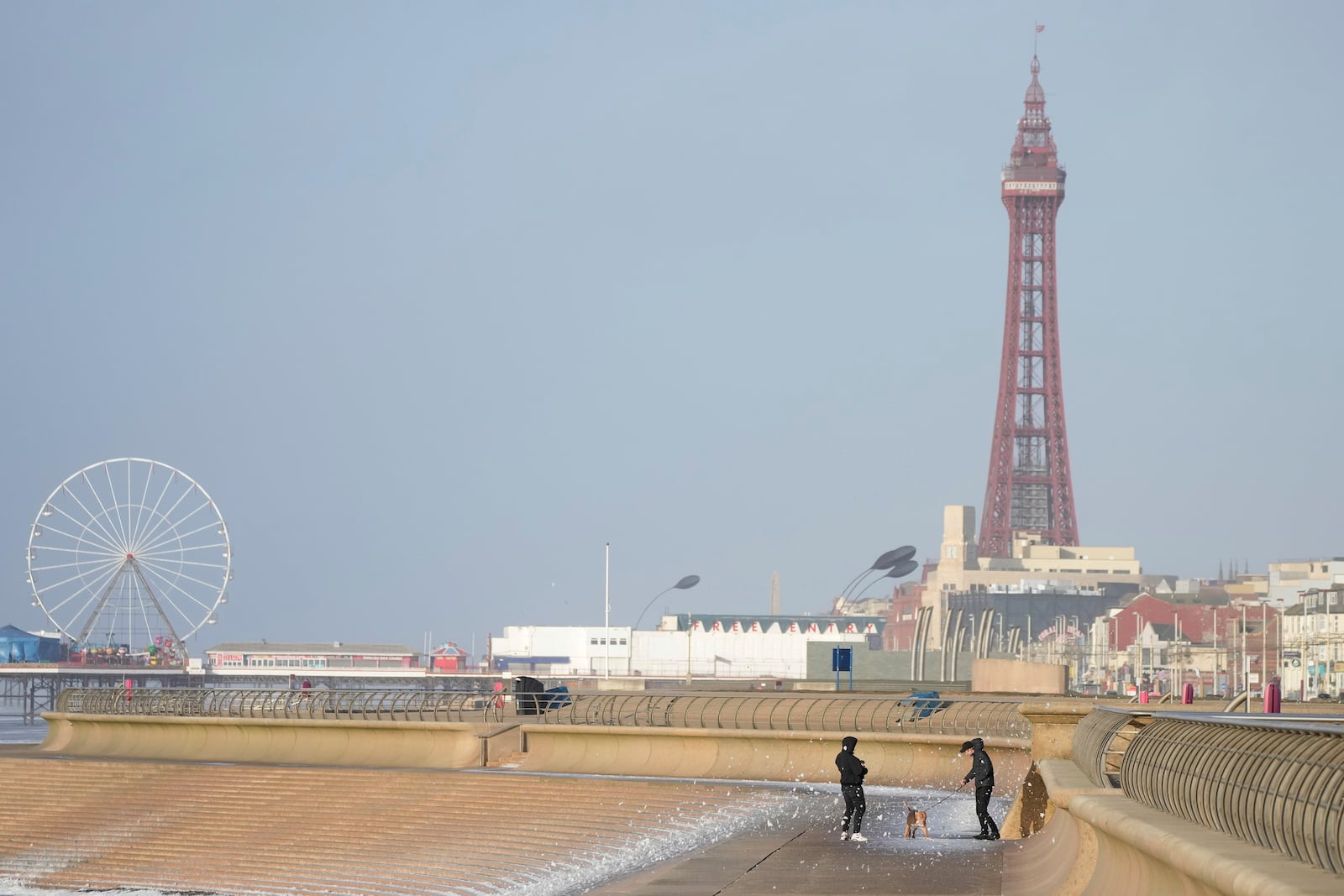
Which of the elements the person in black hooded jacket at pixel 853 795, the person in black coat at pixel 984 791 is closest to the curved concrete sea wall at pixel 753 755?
the person in black coat at pixel 984 791

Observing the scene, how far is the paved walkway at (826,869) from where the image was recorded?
638 inches

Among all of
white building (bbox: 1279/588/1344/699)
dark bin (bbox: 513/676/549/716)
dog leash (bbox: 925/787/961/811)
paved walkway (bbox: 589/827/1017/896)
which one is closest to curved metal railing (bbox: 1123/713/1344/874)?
paved walkway (bbox: 589/827/1017/896)

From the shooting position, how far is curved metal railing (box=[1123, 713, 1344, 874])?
25.6 ft

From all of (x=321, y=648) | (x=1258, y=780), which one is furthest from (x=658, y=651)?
(x=1258, y=780)

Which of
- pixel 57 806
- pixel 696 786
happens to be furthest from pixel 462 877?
pixel 57 806

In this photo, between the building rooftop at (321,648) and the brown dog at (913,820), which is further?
the building rooftop at (321,648)

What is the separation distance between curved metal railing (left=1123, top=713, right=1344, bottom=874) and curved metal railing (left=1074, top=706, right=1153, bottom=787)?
317cm

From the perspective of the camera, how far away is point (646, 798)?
26.3 m

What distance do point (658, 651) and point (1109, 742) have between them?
142 meters

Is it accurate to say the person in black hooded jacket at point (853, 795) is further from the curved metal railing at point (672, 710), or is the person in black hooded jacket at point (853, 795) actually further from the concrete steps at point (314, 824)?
the curved metal railing at point (672, 710)

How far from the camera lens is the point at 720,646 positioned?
151000 mm

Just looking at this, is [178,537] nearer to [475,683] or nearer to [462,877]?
[475,683]

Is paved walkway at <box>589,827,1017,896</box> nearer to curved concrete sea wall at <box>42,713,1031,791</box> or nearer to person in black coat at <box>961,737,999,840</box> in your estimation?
person in black coat at <box>961,737,999,840</box>

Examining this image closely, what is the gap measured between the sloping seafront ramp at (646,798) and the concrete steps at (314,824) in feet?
0.19
